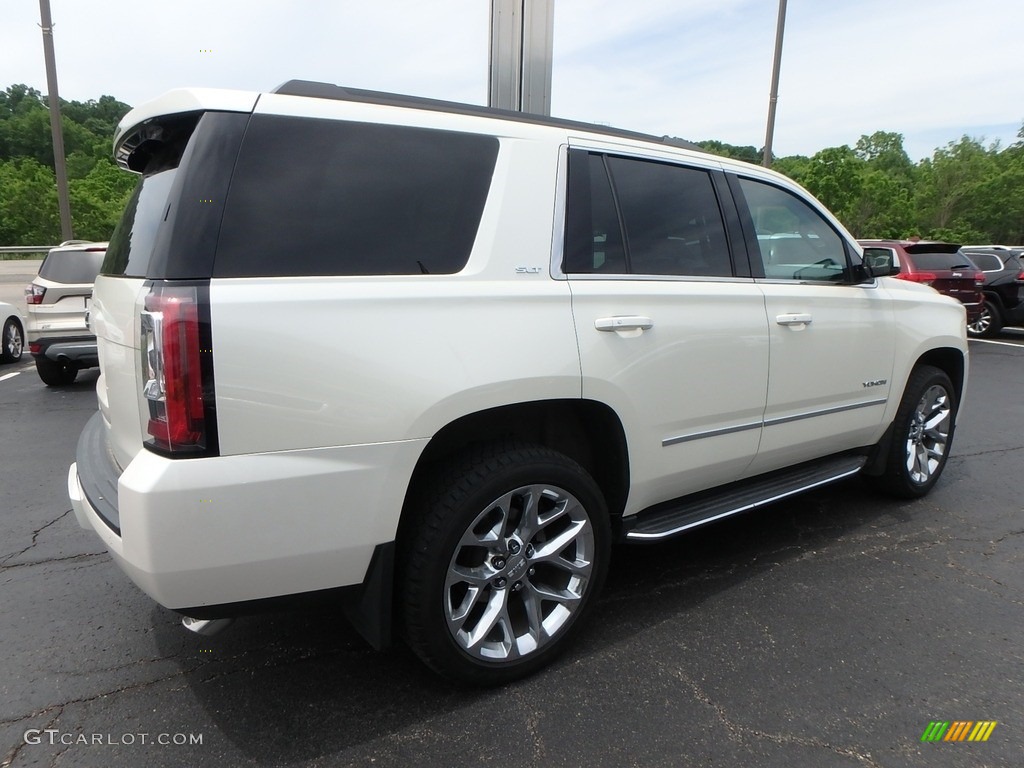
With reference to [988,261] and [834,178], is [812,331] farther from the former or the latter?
[834,178]

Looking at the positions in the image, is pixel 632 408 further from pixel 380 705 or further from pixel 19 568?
pixel 19 568

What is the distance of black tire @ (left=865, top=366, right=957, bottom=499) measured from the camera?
402 cm

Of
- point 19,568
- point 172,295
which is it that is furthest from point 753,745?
point 19,568

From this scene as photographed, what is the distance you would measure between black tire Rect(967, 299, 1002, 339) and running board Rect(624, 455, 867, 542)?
463 inches

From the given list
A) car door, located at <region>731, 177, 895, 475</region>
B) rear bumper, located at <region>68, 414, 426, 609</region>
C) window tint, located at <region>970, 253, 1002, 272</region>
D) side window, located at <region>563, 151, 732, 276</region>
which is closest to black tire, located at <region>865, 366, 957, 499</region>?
car door, located at <region>731, 177, 895, 475</region>

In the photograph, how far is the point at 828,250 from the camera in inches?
145

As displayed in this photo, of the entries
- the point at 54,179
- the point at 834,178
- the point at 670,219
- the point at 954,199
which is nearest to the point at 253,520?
the point at 670,219

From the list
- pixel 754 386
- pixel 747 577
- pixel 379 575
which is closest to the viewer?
pixel 379 575

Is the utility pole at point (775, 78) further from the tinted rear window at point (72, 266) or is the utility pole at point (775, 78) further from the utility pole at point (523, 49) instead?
the tinted rear window at point (72, 266)

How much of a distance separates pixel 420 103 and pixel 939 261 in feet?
38.0

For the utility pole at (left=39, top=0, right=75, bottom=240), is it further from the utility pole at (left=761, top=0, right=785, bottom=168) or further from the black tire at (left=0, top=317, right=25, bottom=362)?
the utility pole at (left=761, top=0, right=785, bottom=168)

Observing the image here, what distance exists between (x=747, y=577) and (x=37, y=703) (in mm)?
2830

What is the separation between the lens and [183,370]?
1.80 m

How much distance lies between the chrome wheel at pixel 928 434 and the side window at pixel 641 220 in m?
1.93
